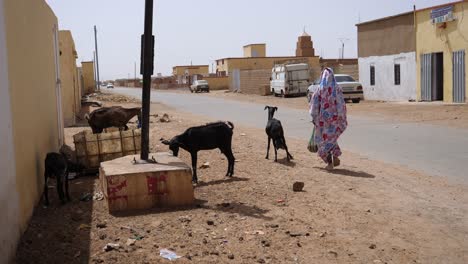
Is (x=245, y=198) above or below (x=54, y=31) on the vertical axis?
below

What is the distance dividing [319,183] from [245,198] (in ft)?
4.95

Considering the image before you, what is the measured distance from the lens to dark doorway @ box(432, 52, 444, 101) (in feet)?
84.5

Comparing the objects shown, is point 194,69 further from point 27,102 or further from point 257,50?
point 27,102

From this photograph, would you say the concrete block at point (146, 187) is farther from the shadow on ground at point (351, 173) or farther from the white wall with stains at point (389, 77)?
the white wall with stains at point (389, 77)

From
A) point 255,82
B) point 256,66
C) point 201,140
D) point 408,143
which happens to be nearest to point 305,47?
point 256,66

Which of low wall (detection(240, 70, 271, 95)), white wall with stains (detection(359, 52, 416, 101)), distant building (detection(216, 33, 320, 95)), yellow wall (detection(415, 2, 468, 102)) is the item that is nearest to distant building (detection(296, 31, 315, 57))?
distant building (detection(216, 33, 320, 95))

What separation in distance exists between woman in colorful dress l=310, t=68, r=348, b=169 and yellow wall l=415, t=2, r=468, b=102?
1603 centimetres

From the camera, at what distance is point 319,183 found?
812 cm

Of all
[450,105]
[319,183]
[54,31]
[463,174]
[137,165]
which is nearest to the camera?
[137,165]

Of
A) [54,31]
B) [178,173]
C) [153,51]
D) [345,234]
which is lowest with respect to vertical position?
[345,234]

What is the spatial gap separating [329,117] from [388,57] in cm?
2152

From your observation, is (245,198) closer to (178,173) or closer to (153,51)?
(178,173)

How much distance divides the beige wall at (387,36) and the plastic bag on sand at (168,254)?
2481 cm

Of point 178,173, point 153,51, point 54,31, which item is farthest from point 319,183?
point 54,31
